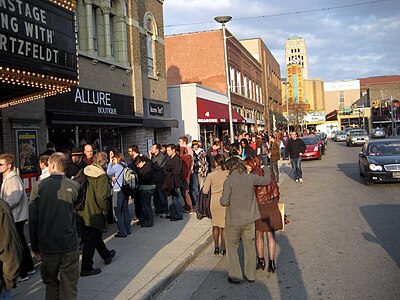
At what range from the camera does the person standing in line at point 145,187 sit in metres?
8.73

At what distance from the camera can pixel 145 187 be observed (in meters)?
8.84

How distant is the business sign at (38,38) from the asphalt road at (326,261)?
4482mm

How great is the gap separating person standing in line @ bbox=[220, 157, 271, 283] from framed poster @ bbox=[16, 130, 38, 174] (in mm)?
6756

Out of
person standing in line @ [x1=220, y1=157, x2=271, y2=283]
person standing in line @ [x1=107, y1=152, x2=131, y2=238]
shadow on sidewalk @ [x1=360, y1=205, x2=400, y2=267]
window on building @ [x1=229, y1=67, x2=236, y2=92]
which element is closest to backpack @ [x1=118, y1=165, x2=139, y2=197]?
person standing in line @ [x1=107, y1=152, x2=131, y2=238]

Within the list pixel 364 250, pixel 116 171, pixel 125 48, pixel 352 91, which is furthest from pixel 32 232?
pixel 352 91

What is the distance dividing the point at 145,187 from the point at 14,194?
11.2 ft

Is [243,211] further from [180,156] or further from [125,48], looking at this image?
[125,48]

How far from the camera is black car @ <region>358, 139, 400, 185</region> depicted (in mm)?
12539

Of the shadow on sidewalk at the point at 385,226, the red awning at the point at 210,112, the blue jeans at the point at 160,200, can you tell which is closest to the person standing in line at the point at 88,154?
the blue jeans at the point at 160,200

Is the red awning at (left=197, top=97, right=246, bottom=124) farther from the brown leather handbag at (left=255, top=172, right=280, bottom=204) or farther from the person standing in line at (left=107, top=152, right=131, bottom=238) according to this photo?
the brown leather handbag at (left=255, top=172, right=280, bottom=204)

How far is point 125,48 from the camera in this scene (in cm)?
1620

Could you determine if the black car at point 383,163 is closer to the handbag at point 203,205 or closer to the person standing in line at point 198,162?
the person standing in line at point 198,162

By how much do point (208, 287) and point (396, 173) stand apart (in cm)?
903

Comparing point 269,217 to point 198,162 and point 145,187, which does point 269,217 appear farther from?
point 198,162
